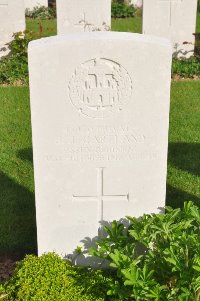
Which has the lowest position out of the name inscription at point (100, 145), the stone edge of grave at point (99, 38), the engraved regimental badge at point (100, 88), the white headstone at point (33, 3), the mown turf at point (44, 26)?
the name inscription at point (100, 145)

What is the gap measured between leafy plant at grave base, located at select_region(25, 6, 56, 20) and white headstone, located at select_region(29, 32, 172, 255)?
479 inches

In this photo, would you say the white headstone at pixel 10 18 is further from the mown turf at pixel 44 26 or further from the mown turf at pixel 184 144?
the mown turf at pixel 44 26

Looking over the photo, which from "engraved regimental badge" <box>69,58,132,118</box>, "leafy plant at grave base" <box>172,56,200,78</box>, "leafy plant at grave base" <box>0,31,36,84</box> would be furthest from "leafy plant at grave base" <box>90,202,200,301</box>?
"leafy plant at grave base" <box>172,56,200,78</box>

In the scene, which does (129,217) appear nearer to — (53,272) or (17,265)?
(53,272)

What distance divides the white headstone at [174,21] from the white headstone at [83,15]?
2.43ft

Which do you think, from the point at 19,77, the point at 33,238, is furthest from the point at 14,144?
the point at 19,77

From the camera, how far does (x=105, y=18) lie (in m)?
9.65

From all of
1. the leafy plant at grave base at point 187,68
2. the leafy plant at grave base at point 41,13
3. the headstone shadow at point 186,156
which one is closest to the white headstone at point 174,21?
the leafy plant at grave base at point 187,68

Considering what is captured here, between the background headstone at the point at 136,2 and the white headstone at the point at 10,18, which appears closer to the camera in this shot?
the white headstone at the point at 10,18

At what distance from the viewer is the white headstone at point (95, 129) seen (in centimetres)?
347

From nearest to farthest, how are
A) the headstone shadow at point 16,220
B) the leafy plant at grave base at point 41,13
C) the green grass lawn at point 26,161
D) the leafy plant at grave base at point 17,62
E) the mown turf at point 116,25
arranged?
the headstone shadow at point 16,220, the green grass lawn at point 26,161, the leafy plant at grave base at point 17,62, the mown turf at point 116,25, the leafy plant at grave base at point 41,13

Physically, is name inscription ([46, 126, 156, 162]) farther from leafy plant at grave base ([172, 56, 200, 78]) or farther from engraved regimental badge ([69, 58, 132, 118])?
leafy plant at grave base ([172, 56, 200, 78])

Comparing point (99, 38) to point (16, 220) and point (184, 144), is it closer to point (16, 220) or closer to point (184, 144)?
point (16, 220)

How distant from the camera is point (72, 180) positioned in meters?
3.82
